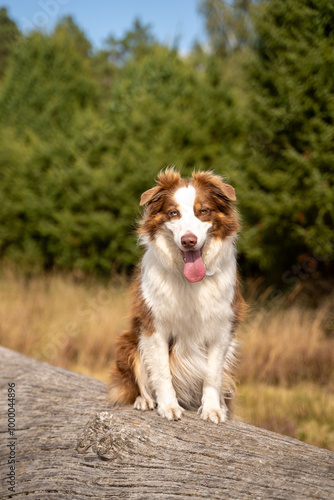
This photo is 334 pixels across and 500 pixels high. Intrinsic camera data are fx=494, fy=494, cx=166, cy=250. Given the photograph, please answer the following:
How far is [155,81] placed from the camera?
405 inches

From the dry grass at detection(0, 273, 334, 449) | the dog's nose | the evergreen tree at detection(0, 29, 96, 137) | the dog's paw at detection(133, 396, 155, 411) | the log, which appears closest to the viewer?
the log

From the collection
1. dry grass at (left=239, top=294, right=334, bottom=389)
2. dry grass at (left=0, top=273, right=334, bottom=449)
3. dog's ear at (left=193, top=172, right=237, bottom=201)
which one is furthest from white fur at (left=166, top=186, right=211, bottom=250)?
dry grass at (left=239, top=294, right=334, bottom=389)

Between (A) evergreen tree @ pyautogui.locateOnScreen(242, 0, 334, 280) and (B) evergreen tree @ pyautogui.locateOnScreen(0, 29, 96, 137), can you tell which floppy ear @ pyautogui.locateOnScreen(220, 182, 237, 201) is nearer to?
(A) evergreen tree @ pyautogui.locateOnScreen(242, 0, 334, 280)

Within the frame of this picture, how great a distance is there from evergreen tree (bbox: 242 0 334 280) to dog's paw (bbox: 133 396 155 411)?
410 centimetres

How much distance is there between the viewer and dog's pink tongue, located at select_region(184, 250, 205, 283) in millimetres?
3094

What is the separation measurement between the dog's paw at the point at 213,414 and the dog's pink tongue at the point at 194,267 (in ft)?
2.89

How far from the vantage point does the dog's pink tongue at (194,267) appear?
10.2ft

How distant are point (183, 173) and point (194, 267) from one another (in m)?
6.56

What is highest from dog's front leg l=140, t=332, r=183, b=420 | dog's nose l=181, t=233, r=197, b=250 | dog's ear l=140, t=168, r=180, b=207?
dog's ear l=140, t=168, r=180, b=207

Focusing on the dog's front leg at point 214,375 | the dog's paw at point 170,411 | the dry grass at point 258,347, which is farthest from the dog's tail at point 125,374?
the dry grass at point 258,347

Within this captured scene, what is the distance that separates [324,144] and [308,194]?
0.70 meters

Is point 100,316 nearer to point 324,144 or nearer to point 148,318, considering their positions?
point 324,144

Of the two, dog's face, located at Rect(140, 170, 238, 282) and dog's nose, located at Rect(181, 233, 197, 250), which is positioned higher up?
dog's face, located at Rect(140, 170, 238, 282)

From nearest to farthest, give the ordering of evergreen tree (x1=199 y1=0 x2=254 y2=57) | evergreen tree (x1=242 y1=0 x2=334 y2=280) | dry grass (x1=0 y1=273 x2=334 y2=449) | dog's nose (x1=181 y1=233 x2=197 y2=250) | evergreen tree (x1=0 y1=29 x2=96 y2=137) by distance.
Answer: dog's nose (x1=181 y1=233 x2=197 y2=250) < dry grass (x1=0 y1=273 x2=334 y2=449) < evergreen tree (x1=242 y1=0 x2=334 y2=280) < evergreen tree (x1=0 y1=29 x2=96 y2=137) < evergreen tree (x1=199 y1=0 x2=254 y2=57)
